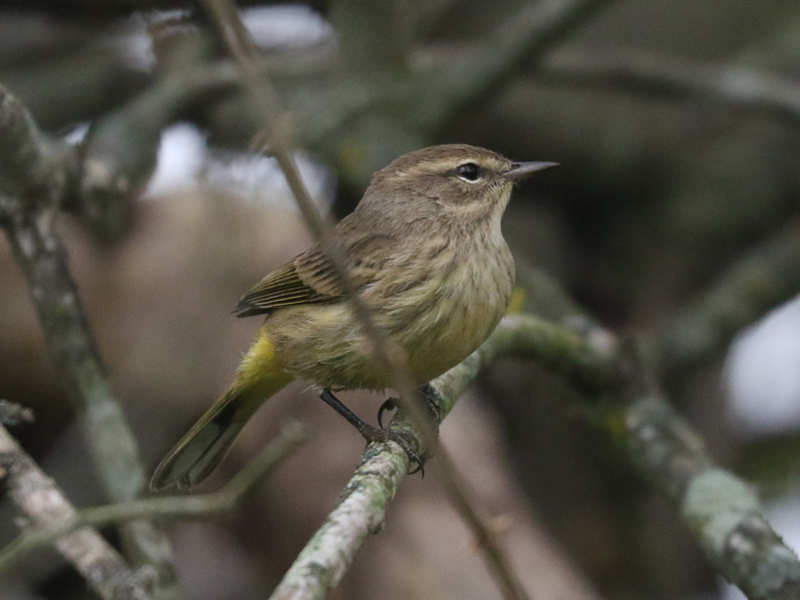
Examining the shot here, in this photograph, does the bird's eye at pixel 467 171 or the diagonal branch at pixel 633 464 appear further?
the bird's eye at pixel 467 171

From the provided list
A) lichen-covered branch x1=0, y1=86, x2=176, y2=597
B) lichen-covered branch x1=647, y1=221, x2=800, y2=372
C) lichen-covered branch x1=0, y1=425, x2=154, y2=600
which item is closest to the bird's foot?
lichen-covered branch x1=0, y1=86, x2=176, y2=597

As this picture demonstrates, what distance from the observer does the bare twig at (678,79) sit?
700 cm

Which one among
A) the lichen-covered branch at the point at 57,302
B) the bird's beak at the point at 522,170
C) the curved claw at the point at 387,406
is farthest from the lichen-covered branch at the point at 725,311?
the lichen-covered branch at the point at 57,302

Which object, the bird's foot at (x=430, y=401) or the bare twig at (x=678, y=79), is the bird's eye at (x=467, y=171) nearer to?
the bird's foot at (x=430, y=401)

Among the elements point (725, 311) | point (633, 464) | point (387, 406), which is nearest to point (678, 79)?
point (725, 311)

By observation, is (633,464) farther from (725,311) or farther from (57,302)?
(57,302)

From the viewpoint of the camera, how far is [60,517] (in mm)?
3137

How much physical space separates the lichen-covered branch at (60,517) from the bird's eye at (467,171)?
8.85ft

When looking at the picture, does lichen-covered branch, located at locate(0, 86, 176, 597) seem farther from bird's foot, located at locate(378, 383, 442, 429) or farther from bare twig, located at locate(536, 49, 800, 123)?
bare twig, located at locate(536, 49, 800, 123)

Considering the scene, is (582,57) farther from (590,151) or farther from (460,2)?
(460,2)

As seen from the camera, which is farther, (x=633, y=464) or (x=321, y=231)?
(x=633, y=464)

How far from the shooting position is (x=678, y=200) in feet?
26.9

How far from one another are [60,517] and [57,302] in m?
1.62

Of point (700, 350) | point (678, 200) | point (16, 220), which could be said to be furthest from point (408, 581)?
point (678, 200)
